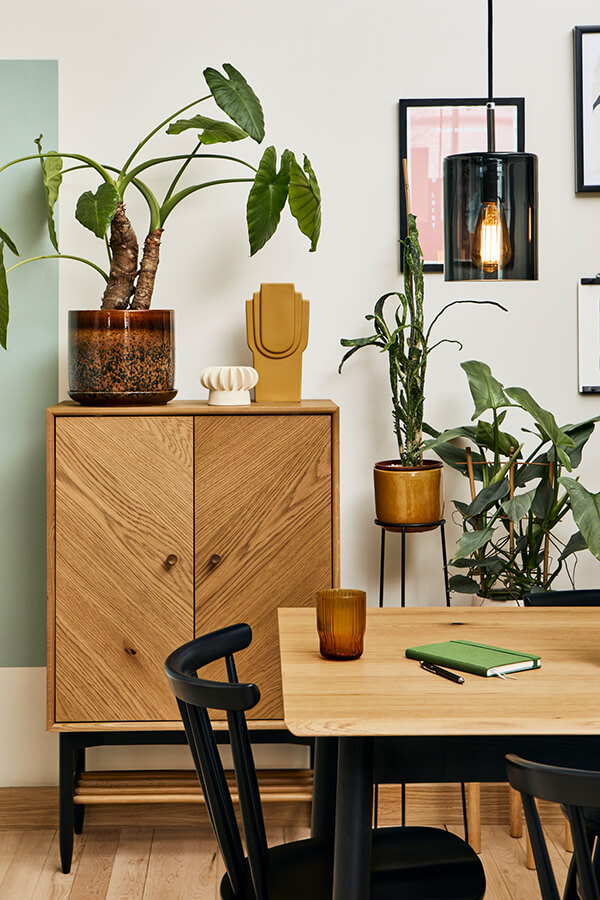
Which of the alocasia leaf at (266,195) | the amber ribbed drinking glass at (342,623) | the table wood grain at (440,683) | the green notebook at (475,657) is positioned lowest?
the table wood grain at (440,683)

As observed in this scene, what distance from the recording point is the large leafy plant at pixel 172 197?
2.64m

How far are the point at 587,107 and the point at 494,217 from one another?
5.12 ft

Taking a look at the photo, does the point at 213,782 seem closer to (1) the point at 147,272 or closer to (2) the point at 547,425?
(2) the point at 547,425

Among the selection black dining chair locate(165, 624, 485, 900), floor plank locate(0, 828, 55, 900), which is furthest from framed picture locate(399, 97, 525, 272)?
floor plank locate(0, 828, 55, 900)

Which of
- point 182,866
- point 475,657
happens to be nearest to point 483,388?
point 475,657

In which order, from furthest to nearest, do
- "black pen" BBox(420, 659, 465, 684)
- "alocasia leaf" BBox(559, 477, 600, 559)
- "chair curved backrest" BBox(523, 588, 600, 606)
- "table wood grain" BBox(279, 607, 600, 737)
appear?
1. "alocasia leaf" BBox(559, 477, 600, 559)
2. "chair curved backrest" BBox(523, 588, 600, 606)
3. "black pen" BBox(420, 659, 465, 684)
4. "table wood grain" BBox(279, 607, 600, 737)

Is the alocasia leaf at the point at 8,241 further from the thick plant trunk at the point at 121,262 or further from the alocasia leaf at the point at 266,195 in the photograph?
the alocasia leaf at the point at 266,195

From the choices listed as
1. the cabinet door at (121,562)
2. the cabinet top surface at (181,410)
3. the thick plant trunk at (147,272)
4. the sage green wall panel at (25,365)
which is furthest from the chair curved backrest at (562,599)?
the sage green wall panel at (25,365)

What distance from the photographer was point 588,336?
10.6 feet

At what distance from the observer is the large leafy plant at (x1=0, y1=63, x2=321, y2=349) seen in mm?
2637

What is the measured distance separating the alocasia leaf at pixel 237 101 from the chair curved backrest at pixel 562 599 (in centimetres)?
142

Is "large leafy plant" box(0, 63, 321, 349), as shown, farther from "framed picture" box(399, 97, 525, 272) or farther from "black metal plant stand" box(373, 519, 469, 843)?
"black metal plant stand" box(373, 519, 469, 843)

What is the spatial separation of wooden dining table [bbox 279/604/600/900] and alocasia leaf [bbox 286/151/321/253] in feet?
4.38

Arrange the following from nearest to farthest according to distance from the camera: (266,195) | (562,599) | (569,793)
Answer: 1. (569,793)
2. (562,599)
3. (266,195)
